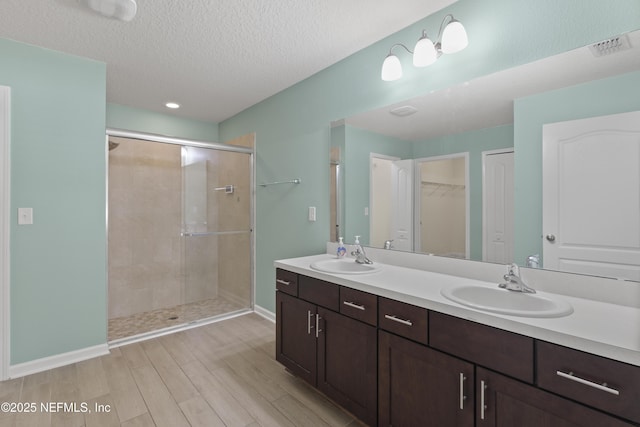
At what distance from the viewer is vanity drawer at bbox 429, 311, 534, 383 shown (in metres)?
1.04

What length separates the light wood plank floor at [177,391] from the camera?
1.75 meters

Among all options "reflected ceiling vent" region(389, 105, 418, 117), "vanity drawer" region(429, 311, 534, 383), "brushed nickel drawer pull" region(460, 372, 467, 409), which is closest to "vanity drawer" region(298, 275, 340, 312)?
"vanity drawer" region(429, 311, 534, 383)

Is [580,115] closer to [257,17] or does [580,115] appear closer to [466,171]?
[466,171]

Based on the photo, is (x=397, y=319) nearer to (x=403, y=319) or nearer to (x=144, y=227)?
(x=403, y=319)

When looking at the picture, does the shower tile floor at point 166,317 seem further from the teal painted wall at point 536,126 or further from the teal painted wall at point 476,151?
the teal painted wall at point 536,126

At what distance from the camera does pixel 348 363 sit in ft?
5.48

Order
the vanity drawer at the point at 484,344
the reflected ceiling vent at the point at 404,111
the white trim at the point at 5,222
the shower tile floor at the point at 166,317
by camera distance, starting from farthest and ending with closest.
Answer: the shower tile floor at the point at 166,317
the white trim at the point at 5,222
the reflected ceiling vent at the point at 404,111
the vanity drawer at the point at 484,344

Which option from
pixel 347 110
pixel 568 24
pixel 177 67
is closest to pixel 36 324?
pixel 177 67

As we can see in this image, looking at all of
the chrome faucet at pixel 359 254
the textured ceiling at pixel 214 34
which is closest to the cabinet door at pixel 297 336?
the chrome faucet at pixel 359 254

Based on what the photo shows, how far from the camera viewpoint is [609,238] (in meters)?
1.31

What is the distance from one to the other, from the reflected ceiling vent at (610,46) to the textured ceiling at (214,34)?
78 cm

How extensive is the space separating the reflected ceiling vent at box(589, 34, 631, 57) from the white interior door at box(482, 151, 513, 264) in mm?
504

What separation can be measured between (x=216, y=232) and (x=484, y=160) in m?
2.72

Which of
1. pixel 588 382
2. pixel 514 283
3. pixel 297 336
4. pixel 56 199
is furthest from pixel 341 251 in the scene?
pixel 56 199
